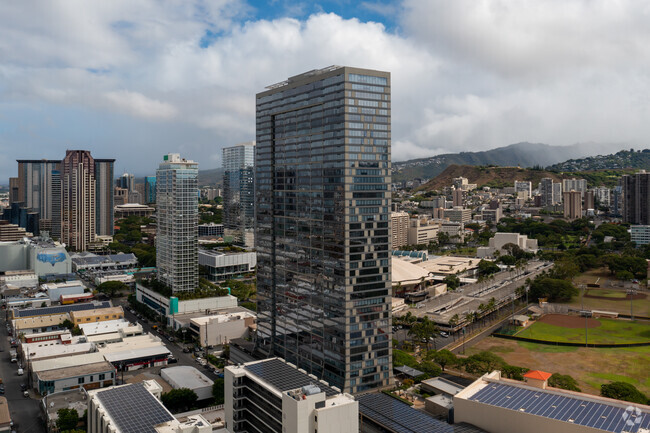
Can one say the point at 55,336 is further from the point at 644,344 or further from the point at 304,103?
the point at 644,344

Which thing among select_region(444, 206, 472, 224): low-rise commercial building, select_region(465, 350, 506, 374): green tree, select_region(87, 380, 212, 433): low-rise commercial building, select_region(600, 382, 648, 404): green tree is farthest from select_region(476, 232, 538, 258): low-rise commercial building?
select_region(87, 380, 212, 433): low-rise commercial building

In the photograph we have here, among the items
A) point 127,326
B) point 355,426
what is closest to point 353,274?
point 355,426

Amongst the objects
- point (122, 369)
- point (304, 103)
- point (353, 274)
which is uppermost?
point (304, 103)

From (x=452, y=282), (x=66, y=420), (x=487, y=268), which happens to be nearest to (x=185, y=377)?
(x=66, y=420)

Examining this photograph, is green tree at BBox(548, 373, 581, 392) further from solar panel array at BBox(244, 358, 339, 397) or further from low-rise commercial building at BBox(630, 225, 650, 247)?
low-rise commercial building at BBox(630, 225, 650, 247)

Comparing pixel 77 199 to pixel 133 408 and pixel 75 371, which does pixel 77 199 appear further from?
pixel 133 408
